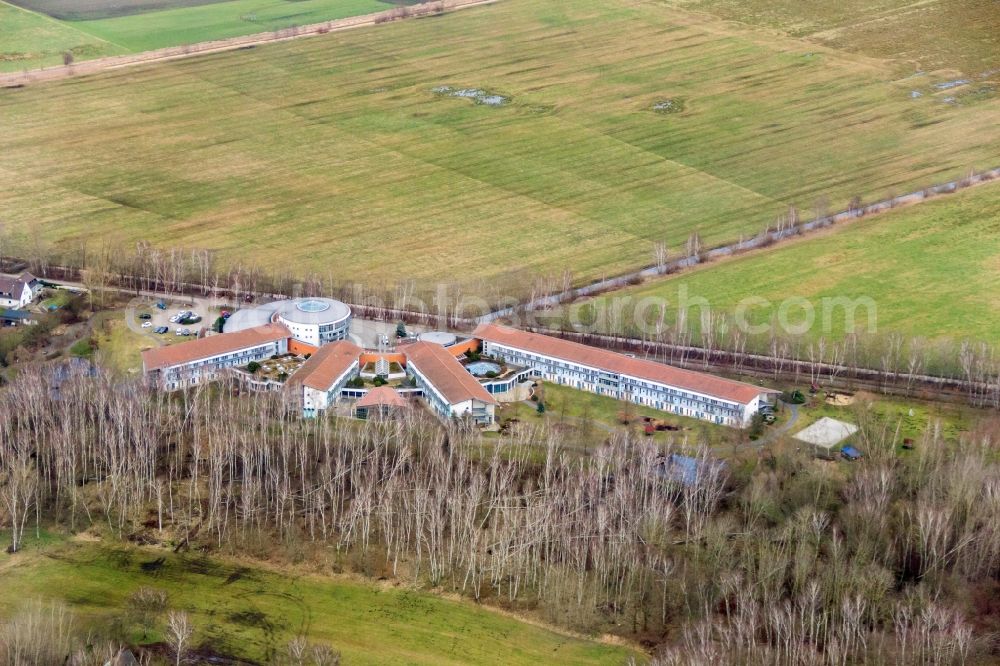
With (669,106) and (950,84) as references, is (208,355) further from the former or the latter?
(950,84)

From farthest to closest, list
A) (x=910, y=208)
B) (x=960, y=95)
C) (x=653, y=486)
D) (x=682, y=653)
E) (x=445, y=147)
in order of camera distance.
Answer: (x=960, y=95) → (x=445, y=147) → (x=910, y=208) → (x=653, y=486) → (x=682, y=653)

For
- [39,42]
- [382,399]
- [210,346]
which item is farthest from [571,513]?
[39,42]

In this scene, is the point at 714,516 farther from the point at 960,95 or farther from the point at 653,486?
the point at 960,95

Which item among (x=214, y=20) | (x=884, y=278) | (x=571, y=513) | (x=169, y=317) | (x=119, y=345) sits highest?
(x=214, y=20)

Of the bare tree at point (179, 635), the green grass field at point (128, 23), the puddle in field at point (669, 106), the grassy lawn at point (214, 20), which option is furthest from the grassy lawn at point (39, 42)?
the bare tree at point (179, 635)

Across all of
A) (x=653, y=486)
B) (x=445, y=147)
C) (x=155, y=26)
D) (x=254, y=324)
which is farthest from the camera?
(x=155, y=26)

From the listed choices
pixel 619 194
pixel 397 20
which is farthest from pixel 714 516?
pixel 397 20

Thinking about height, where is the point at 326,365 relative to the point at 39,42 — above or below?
below

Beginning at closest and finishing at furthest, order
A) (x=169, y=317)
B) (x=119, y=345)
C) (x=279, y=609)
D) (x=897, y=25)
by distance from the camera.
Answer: (x=279, y=609) < (x=119, y=345) < (x=169, y=317) < (x=897, y=25)
